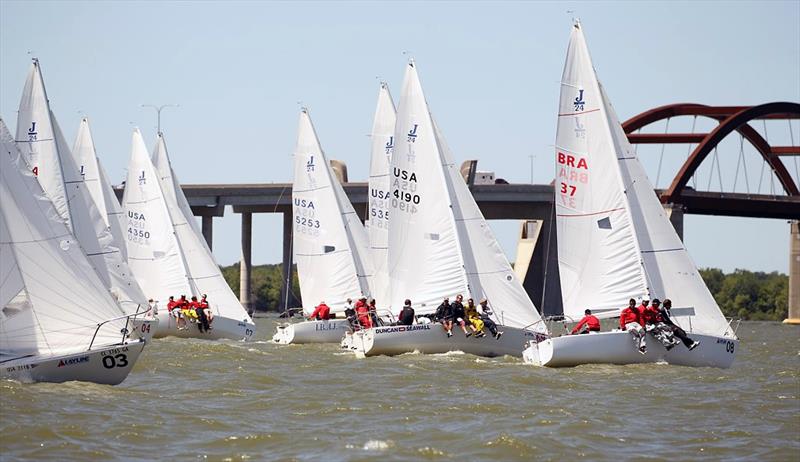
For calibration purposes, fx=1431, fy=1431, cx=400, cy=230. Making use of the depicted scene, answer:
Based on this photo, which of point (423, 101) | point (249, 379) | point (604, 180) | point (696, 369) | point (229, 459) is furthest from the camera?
point (423, 101)

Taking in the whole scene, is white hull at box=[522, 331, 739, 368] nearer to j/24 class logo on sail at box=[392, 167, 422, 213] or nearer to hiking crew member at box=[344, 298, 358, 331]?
j/24 class logo on sail at box=[392, 167, 422, 213]

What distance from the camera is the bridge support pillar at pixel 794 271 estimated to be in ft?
281

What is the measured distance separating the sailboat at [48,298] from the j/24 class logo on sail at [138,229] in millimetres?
→ 19557

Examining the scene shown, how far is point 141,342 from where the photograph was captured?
20844 millimetres

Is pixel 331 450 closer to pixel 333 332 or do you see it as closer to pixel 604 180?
pixel 604 180

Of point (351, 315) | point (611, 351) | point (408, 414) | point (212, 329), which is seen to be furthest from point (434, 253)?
point (408, 414)

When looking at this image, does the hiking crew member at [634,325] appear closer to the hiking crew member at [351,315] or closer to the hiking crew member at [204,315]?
the hiking crew member at [351,315]

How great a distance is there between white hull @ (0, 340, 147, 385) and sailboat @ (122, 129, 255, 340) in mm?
17151

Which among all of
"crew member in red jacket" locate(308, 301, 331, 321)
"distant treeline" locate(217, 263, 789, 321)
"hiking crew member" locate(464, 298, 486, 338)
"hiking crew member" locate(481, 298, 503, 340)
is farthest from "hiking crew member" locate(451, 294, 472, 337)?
"distant treeline" locate(217, 263, 789, 321)

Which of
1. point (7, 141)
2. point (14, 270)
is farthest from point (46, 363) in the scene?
point (7, 141)

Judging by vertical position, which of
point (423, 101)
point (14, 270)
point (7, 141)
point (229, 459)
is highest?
point (423, 101)

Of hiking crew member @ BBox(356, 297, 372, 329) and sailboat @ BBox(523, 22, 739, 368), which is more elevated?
sailboat @ BBox(523, 22, 739, 368)

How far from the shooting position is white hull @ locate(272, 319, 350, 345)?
115 ft

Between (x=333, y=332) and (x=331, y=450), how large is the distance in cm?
1990
